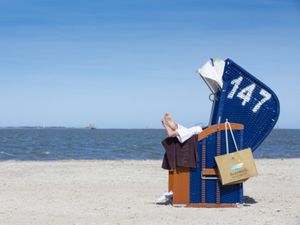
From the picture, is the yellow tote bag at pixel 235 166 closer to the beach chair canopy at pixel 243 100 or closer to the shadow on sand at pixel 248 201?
the beach chair canopy at pixel 243 100

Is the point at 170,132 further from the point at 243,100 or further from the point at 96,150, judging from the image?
the point at 96,150

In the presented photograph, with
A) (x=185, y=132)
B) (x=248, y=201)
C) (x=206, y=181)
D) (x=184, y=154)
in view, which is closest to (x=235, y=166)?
(x=206, y=181)

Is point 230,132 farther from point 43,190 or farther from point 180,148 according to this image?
point 43,190

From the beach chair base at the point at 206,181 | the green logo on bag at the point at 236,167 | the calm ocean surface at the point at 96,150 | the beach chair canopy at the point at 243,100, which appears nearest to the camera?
the green logo on bag at the point at 236,167

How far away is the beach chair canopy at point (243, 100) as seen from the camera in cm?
1045

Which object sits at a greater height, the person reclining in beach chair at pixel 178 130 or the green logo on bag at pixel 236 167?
the person reclining in beach chair at pixel 178 130

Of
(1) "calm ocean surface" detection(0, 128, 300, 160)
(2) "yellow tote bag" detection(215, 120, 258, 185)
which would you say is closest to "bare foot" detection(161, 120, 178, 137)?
(2) "yellow tote bag" detection(215, 120, 258, 185)

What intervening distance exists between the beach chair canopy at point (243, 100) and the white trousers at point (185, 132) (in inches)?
19.7

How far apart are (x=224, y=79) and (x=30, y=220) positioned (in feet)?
13.2

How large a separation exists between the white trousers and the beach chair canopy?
500mm

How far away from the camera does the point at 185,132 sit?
33.5ft

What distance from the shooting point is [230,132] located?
10.3 metres

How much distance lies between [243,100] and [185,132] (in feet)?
3.87

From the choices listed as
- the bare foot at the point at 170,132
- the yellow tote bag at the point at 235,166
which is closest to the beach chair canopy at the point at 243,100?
the yellow tote bag at the point at 235,166
